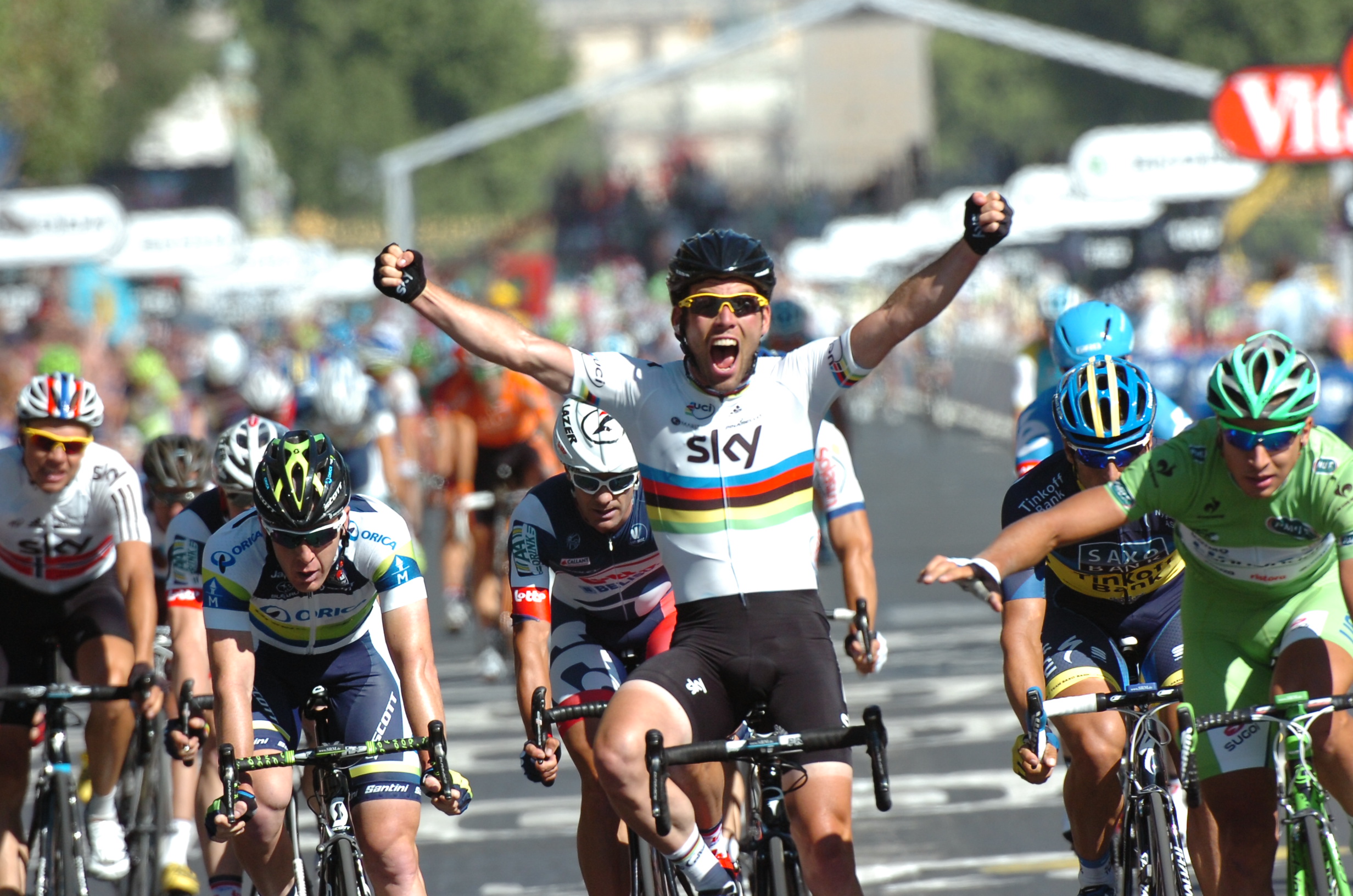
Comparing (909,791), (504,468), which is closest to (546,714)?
(909,791)

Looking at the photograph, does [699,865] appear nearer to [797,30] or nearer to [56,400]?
[56,400]

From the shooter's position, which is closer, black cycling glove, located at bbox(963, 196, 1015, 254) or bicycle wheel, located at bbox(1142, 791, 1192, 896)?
black cycling glove, located at bbox(963, 196, 1015, 254)

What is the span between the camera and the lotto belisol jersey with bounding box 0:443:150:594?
7.78 metres

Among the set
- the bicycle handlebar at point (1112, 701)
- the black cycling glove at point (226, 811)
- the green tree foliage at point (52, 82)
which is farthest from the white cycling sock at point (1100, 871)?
the green tree foliage at point (52, 82)

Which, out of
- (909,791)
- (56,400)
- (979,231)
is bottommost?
(909,791)

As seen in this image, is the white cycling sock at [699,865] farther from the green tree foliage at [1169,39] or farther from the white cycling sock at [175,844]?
the green tree foliage at [1169,39]

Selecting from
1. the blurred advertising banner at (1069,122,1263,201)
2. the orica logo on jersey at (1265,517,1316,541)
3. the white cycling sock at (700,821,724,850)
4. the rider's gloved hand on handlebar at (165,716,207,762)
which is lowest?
the white cycling sock at (700,821,724,850)

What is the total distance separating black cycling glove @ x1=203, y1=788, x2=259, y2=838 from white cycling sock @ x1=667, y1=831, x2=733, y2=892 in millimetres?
1224

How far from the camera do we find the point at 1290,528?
574cm

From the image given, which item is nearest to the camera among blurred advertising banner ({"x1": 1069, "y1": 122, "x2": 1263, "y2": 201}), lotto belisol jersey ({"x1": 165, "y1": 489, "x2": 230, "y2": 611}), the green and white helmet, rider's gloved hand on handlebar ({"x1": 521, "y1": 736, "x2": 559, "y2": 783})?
the green and white helmet

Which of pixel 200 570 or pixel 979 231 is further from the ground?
pixel 979 231

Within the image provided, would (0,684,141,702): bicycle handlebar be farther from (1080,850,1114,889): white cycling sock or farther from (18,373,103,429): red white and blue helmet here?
(1080,850,1114,889): white cycling sock

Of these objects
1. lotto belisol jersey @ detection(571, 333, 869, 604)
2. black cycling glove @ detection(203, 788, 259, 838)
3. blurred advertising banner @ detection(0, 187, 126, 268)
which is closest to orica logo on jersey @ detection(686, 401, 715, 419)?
lotto belisol jersey @ detection(571, 333, 869, 604)

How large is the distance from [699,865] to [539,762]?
0.72m
